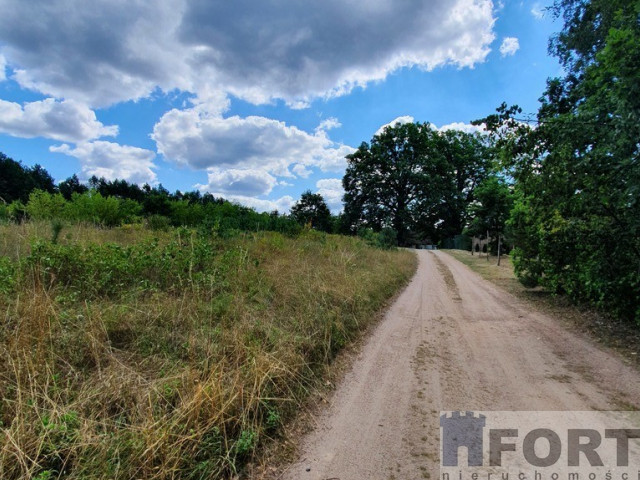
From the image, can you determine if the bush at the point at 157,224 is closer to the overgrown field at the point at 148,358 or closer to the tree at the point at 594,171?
the overgrown field at the point at 148,358

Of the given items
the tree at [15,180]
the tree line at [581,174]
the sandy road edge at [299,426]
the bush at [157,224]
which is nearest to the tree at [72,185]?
the tree at [15,180]

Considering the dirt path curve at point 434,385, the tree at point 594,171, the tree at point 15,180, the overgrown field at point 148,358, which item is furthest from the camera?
the tree at point 15,180

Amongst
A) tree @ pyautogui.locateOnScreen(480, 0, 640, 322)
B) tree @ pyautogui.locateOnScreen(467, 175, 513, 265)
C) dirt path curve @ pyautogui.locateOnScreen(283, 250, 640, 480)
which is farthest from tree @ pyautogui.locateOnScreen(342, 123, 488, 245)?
dirt path curve @ pyautogui.locateOnScreen(283, 250, 640, 480)

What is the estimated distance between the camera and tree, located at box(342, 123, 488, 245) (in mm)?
→ 41156

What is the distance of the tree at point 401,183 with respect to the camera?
135 feet

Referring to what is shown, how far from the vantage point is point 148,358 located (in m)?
3.30

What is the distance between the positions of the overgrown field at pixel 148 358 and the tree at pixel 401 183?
3704 centimetres

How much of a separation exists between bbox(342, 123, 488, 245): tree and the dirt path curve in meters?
35.8

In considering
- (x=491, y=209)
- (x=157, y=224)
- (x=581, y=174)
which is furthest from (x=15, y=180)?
(x=581, y=174)

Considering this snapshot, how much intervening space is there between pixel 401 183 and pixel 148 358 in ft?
137

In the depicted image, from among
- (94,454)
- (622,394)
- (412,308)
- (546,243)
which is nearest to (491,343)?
(622,394)

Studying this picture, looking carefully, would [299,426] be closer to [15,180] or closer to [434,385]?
[434,385]

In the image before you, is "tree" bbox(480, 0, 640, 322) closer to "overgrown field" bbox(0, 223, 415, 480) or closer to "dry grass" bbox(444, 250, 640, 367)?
"dry grass" bbox(444, 250, 640, 367)

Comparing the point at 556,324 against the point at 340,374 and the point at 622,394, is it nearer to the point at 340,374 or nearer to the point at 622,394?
the point at 622,394
